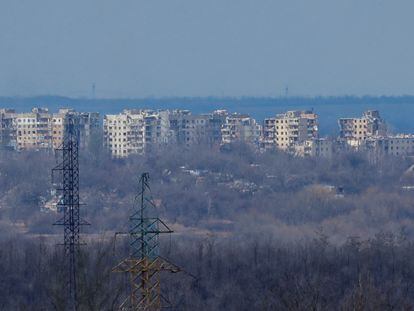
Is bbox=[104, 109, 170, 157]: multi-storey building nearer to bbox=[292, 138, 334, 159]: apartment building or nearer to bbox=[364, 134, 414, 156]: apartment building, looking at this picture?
bbox=[292, 138, 334, 159]: apartment building

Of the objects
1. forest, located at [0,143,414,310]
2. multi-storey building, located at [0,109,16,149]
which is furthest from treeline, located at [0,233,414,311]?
multi-storey building, located at [0,109,16,149]

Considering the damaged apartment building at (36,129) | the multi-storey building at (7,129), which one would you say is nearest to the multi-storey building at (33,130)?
the damaged apartment building at (36,129)

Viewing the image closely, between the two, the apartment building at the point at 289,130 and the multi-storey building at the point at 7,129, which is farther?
the apartment building at the point at 289,130

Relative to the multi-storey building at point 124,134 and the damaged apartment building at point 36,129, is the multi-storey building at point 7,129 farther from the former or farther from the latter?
the multi-storey building at point 124,134

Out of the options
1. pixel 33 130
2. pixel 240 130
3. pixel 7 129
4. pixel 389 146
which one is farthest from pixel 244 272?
pixel 240 130

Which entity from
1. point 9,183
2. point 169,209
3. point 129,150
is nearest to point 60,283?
point 169,209

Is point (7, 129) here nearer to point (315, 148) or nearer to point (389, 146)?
point (315, 148)
